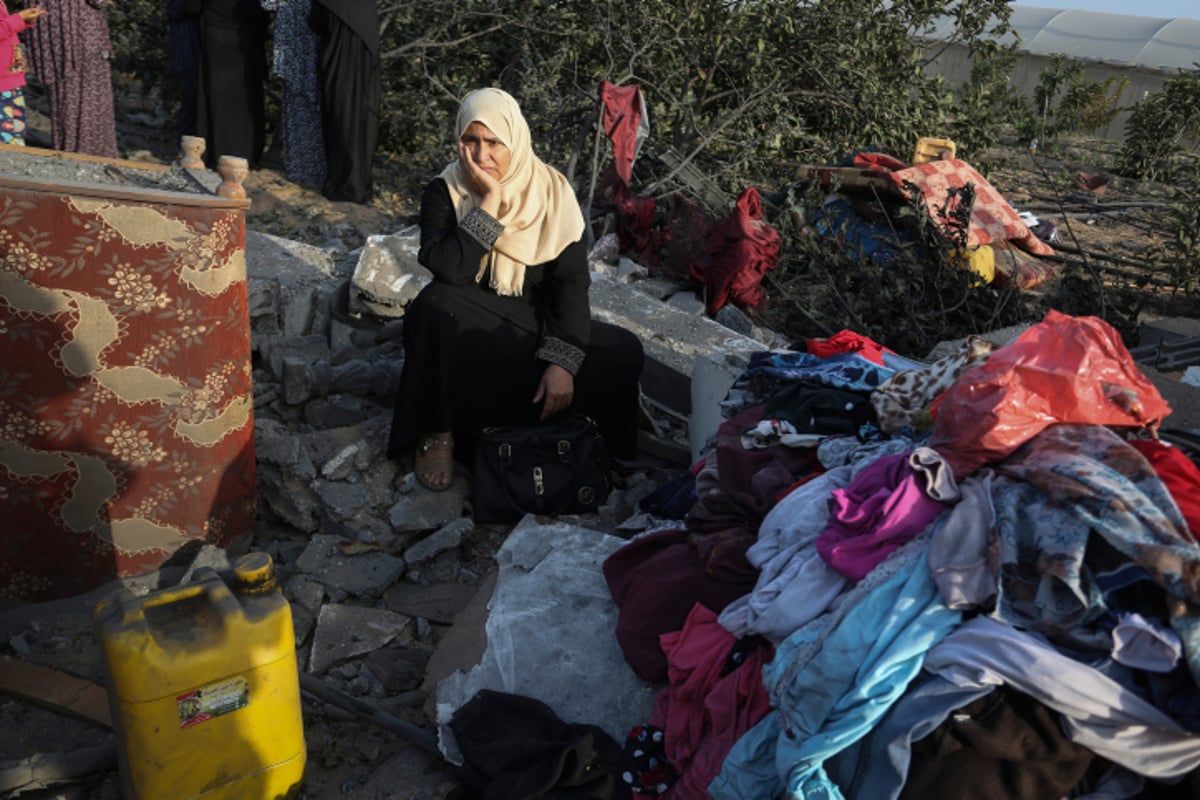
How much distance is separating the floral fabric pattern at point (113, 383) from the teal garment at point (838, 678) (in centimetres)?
175

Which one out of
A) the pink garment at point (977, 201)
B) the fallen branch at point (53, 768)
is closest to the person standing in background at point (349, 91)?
the pink garment at point (977, 201)

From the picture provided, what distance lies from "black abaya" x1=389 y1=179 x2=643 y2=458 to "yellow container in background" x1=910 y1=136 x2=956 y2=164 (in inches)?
147

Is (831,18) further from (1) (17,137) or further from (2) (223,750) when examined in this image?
(2) (223,750)

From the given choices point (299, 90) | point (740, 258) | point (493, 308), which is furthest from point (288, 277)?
point (299, 90)

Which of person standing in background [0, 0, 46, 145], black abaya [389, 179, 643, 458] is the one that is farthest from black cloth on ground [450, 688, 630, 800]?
person standing in background [0, 0, 46, 145]

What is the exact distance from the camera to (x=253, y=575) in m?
2.11

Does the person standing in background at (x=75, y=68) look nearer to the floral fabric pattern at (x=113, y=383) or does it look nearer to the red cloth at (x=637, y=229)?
the red cloth at (x=637, y=229)

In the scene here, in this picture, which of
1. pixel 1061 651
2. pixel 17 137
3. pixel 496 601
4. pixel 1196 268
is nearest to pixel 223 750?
pixel 496 601

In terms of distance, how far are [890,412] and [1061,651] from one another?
1002 millimetres

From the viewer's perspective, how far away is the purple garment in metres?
2.09

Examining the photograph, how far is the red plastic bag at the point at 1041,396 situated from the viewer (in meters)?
2.14

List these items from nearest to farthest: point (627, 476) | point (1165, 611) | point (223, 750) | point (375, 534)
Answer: point (1165, 611) < point (223, 750) < point (375, 534) < point (627, 476)

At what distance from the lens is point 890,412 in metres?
2.70

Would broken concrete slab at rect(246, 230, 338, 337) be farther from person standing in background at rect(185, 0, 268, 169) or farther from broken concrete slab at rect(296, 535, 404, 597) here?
person standing in background at rect(185, 0, 268, 169)
